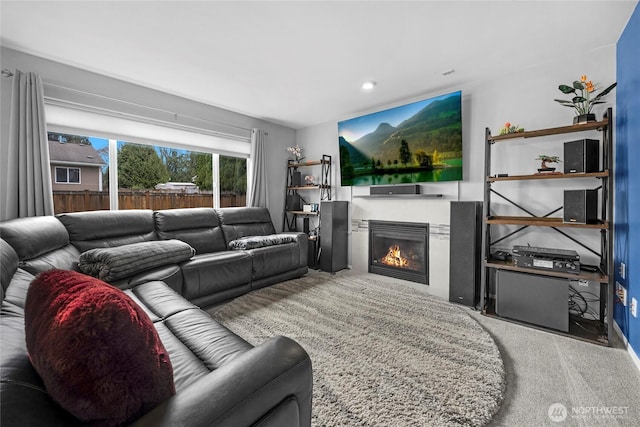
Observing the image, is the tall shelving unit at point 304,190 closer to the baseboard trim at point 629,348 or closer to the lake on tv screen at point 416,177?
the lake on tv screen at point 416,177

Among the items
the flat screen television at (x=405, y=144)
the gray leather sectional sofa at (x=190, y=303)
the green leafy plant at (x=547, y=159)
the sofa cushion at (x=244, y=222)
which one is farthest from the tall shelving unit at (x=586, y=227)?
the sofa cushion at (x=244, y=222)

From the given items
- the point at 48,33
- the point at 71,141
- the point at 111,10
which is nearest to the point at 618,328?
the point at 111,10

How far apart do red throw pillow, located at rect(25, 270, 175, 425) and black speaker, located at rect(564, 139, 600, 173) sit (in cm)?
292

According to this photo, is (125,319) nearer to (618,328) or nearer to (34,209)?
(34,209)

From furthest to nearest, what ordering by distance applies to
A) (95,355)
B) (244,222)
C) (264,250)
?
(244,222) → (264,250) → (95,355)

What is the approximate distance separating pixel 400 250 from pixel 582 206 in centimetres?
193

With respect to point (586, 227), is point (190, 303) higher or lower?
Answer: lower

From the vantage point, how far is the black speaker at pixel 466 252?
267 cm

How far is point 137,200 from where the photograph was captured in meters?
3.31

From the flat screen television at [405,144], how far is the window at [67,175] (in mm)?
3197

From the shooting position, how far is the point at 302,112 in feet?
13.1

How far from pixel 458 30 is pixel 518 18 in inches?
15.1
